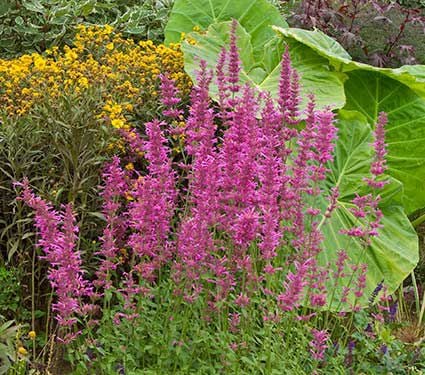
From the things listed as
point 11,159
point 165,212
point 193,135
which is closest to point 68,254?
point 165,212

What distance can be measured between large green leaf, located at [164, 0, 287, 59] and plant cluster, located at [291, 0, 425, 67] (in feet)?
0.95

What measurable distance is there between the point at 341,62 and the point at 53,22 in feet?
6.16

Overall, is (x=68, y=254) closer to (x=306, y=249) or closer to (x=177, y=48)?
(x=306, y=249)

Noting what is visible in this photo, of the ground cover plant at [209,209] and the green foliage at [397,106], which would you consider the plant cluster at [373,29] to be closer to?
the ground cover plant at [209,209]

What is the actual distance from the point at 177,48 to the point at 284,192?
2134 millimetres

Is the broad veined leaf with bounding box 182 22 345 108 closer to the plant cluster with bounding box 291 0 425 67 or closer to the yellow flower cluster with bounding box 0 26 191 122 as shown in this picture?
the yellow flower cluster with bounding box 0 26 191 122

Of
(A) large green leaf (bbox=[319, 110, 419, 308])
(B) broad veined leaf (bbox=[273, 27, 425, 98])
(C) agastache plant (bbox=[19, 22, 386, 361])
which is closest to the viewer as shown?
(C) agastache plant (bbox=[19, 22, 386, 361])

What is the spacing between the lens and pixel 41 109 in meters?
Answer: 3.45

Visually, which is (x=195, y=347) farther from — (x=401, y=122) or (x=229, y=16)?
(x=229, y=16)

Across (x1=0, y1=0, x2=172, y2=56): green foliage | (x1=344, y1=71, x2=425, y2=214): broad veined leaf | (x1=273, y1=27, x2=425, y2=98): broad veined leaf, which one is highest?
(x1=273, y1=27, x2=425, y2=98): broad veined leaf

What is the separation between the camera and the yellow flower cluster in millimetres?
3647

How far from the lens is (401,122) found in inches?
173

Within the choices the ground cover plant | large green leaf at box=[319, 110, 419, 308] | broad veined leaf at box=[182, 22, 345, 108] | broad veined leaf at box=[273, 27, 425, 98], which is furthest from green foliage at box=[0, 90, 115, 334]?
broad veined leaf at box=[273, 27, 425, 98]

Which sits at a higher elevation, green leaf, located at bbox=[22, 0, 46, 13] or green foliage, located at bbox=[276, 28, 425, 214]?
green foliage, located at bbox=[276, 28, 425, 214]
